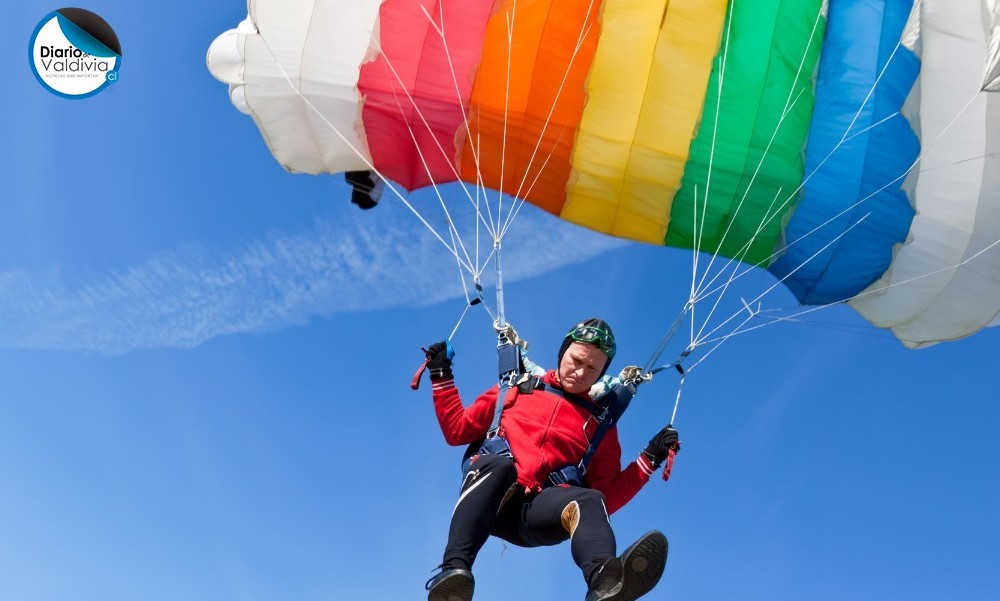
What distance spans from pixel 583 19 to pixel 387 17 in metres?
1.53

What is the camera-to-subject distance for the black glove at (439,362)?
232 inches

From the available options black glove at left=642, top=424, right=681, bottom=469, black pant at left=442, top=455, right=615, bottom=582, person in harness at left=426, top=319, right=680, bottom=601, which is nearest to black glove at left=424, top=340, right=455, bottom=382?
person in harness at left=426, top=319, right=680, bottom=601

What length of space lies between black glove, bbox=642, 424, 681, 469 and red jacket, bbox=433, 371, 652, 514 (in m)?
0.06

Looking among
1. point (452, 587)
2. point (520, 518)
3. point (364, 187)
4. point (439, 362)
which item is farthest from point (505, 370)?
point (364, 187)

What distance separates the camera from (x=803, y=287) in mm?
7766

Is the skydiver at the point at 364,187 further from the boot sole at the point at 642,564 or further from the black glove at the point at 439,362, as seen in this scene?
the boot sole at the point at 642,564

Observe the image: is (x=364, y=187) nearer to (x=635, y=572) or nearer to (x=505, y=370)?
(x=505, y=370)

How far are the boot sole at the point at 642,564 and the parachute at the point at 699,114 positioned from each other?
3291mm

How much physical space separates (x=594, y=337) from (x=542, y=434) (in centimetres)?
71

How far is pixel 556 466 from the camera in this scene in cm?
559

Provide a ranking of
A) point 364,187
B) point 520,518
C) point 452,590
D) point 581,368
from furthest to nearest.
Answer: point 364,187, point 581,368, point 520,518, point 452,590

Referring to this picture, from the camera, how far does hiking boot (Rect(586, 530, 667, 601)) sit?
4664 millimetres

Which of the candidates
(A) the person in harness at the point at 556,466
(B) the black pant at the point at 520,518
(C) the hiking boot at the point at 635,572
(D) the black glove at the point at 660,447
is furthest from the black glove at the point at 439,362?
(C) the hiking boot at the point at 635,572

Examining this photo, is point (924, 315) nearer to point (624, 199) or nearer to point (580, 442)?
point (624, 199)
